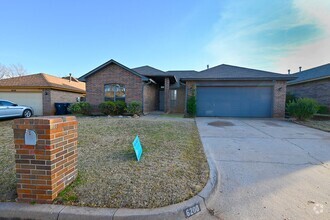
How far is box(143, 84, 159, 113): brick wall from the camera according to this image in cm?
1373

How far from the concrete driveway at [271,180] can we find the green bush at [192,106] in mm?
7027

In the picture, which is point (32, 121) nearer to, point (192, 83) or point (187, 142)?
point (187, 142)

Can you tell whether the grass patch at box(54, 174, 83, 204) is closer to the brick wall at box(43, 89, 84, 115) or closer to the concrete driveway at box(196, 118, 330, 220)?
the concrete driveway at box(196, 118, 330, 220)

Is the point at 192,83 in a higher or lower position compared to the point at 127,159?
higher

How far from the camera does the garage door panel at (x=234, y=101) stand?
12.4 meters

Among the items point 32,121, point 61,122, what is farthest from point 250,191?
point 32,121

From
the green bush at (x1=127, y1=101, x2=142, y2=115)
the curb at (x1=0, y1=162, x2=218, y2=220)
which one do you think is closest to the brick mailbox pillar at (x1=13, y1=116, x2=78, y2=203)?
the curb at (x1=0, y1=162, x2=218, y2=220)

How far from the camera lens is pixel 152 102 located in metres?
16.3

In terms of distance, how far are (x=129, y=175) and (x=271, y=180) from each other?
2648mm

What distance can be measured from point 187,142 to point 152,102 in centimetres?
1105

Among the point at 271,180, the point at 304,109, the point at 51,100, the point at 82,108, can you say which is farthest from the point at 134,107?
the point at 304,109

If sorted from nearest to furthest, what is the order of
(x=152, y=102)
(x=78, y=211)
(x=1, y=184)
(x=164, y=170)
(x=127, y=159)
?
(x=78, y=211) → (x=1, y=184) → (x=164, y=170) → (x=127, y=159) → (x=152, y=102)

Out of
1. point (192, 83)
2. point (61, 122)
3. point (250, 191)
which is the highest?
point (192, 83)

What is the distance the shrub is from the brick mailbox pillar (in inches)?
409
